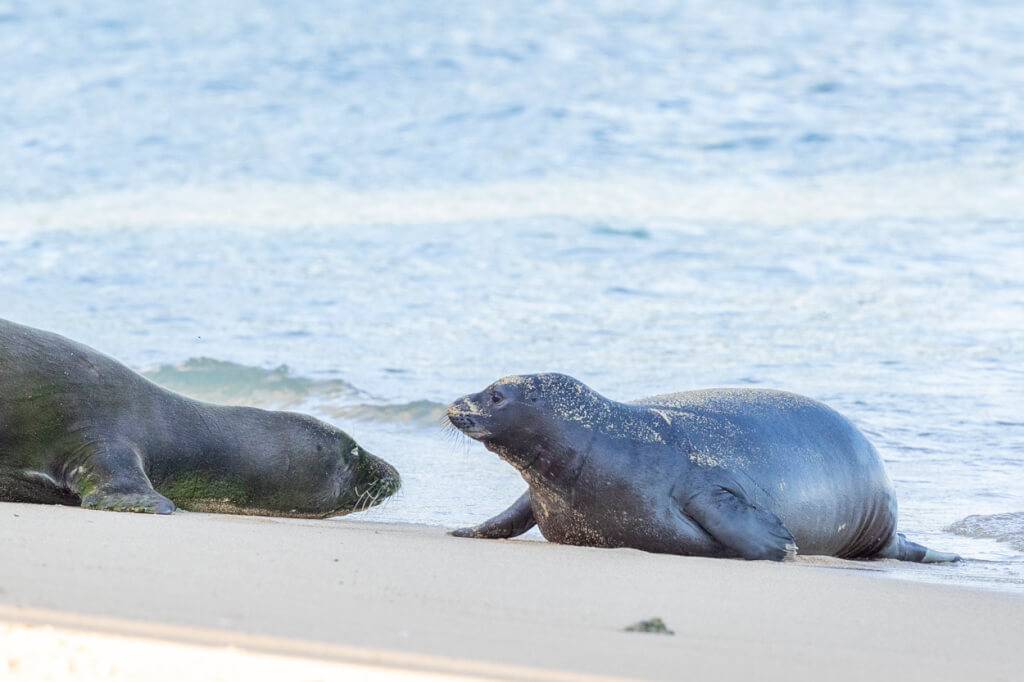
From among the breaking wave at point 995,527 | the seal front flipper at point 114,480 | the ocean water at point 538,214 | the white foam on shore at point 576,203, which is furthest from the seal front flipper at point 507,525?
the white foam on shore at point 576,203

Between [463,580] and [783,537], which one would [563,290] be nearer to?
[783,537]

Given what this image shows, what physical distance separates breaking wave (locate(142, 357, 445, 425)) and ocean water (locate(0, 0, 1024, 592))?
0.04 meters

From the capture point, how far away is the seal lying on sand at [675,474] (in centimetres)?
494

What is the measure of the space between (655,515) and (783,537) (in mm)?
431

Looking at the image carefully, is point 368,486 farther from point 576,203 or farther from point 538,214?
point 576,203

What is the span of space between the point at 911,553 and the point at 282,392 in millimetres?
5315

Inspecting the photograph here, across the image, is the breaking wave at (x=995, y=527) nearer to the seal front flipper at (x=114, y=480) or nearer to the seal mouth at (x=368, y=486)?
the seal mouth at (x=368, y=486)

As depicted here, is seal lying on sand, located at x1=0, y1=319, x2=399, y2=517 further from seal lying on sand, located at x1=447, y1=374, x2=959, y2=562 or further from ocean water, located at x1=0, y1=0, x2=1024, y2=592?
seal lying on sand, located at x1=447, y1=374, x2=959, y2=562

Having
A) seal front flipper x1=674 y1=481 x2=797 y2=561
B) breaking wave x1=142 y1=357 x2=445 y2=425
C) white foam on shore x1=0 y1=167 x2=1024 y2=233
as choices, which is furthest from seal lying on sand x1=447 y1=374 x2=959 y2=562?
white foam on shore x1=0 y1=167 x2=1024 y2=233

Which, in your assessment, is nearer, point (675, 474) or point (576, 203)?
point (675, 474)

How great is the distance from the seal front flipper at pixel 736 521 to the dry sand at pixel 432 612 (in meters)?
0.20

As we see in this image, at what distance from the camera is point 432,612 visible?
3.23m

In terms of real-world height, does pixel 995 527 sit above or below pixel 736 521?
below

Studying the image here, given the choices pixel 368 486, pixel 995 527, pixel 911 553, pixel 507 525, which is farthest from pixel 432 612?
pixel 995 527
